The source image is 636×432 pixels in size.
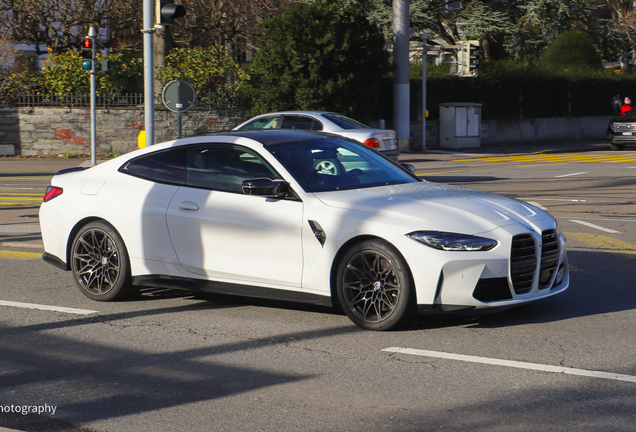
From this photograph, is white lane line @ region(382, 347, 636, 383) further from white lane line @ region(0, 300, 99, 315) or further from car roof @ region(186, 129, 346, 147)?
white lane line @ region(0, 300, 99, 315)

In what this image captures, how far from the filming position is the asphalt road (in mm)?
4254

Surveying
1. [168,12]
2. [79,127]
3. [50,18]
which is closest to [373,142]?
[168,12]

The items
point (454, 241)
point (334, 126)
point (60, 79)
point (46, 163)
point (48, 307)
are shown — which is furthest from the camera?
point (60, 79)

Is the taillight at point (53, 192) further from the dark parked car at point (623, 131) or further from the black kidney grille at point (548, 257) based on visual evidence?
the dark parked car at point (623, 131)

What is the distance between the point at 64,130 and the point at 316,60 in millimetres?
8377

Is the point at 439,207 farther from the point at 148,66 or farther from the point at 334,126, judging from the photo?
the point at 334,126

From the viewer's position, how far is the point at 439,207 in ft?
19.6

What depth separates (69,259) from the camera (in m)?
7.36

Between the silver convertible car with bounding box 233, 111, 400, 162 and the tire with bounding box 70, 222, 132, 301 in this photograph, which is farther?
the silver convertible car with bounding box 233, 111, 400, 162

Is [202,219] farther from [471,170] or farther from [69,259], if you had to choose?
[471,170]

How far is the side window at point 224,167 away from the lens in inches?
260

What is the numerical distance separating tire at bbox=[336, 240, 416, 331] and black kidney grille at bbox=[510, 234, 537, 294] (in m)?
0.72

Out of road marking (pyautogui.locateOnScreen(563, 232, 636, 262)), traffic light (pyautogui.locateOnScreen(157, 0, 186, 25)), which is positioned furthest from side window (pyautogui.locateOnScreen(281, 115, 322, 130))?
road marking (pyautogui.locateOnScreen(563, 232, 636, 262))

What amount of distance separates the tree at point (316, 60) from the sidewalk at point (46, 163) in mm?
3169
